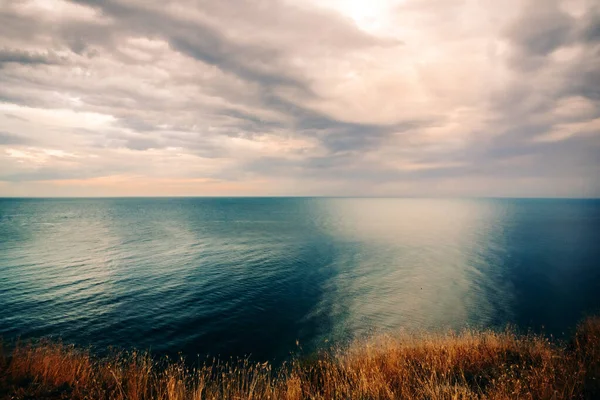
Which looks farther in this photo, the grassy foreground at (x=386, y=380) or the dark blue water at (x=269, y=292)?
the dark blue water at (x=269, y=292)

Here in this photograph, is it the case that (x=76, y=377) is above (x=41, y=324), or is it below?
above

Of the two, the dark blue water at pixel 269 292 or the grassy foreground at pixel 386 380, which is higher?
the grassy foreground at pixel 386 380

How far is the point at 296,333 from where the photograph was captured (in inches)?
1058

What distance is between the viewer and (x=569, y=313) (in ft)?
107

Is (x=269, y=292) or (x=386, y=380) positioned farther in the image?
(x=269, y=292)

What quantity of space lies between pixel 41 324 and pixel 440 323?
130ft

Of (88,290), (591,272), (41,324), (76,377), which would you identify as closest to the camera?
(76,377)

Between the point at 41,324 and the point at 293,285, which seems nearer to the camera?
the point at 41,324

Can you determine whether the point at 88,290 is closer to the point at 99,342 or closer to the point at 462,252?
the point at 99,342

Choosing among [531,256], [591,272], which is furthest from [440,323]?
[531,256]

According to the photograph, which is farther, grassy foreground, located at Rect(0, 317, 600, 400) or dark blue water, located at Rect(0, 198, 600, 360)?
dark blue water, located at Rect(0, 198, 600, 360)

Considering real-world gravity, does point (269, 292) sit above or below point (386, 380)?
below

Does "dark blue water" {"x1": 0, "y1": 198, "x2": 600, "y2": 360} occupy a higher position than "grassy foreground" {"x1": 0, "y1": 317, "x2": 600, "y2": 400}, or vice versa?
"grassy foreground" {"x1": 0, "y1": 317, "x2": 600, "y2": 400}

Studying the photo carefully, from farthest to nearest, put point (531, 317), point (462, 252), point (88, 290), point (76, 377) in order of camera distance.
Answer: point (462, 252)
point (88, 290)
point (531, 317)
point (76, 377)
